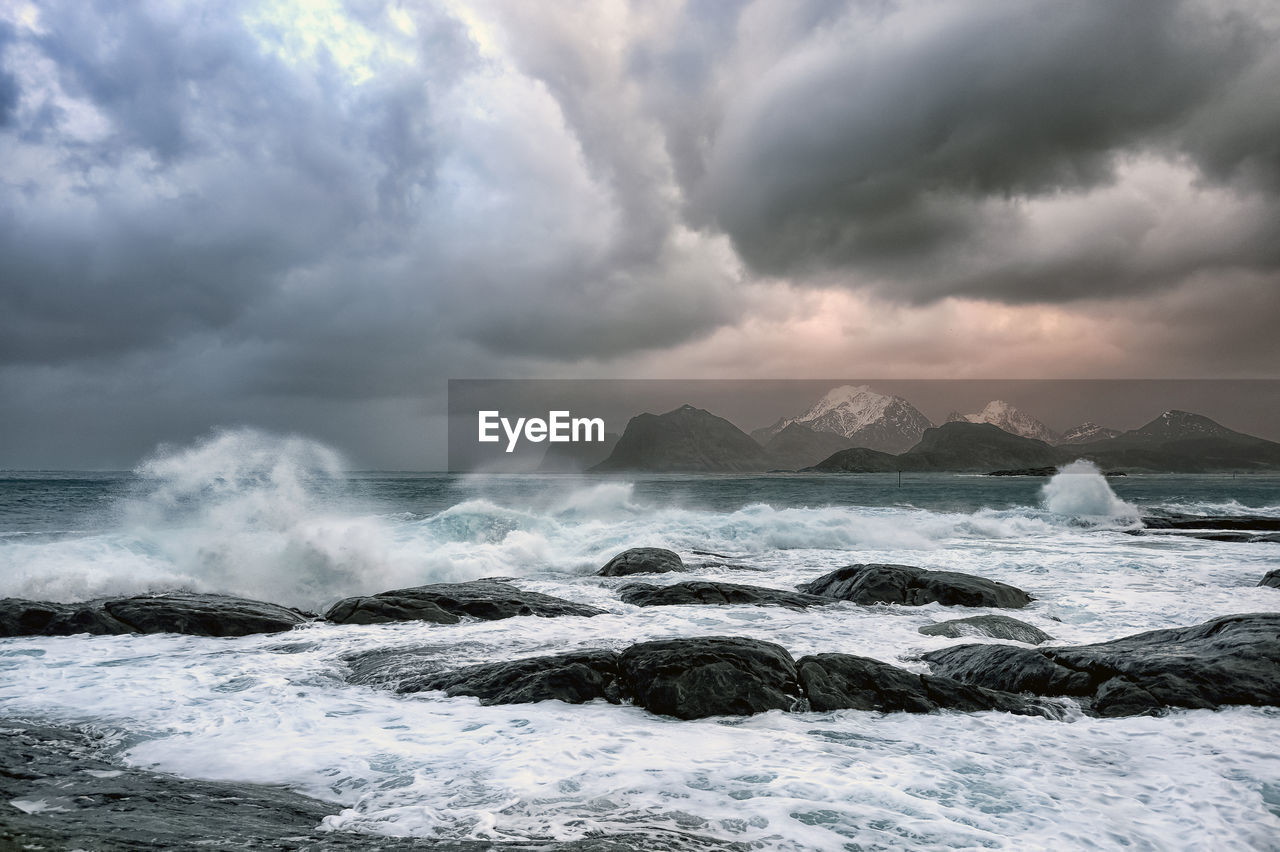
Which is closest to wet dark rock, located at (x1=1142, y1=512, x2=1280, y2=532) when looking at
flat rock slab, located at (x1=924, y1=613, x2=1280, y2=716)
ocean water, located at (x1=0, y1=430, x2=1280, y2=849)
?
ocean water, located at (x1=0, y1=430, x2=1280, y2=849)

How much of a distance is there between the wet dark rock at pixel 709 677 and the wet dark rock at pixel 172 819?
2547 millimetres

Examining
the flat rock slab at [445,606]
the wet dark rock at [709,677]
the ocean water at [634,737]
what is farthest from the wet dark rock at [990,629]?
the flat rock slab at [445,606]

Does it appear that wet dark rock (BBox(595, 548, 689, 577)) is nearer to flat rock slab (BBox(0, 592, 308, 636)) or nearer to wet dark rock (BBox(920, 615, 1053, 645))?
wet dark rock (BBox(920, 615, 1053, 645))

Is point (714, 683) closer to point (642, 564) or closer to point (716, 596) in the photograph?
point (716, 596)

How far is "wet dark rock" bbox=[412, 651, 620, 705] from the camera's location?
6.94 meters

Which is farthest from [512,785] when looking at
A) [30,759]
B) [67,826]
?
[30,759]

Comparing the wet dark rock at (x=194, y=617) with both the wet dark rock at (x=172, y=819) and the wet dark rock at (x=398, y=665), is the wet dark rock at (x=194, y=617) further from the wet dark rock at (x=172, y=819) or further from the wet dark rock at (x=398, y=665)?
the wet dark rock at (x=172, y=819)

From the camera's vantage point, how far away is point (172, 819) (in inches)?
154

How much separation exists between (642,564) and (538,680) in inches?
402

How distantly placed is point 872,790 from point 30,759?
6212 millimetres

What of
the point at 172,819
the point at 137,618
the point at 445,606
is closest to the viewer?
the point at 172,819

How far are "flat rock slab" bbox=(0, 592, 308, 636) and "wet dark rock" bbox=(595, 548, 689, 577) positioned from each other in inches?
316

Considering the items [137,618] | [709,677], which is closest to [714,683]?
[709,677]

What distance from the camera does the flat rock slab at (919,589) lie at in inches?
506
